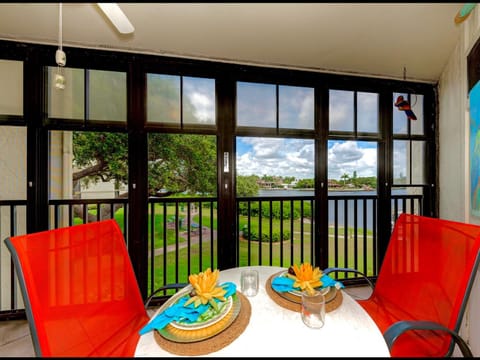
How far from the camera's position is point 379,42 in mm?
2033

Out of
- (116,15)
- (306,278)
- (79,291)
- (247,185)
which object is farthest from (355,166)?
(79,291)

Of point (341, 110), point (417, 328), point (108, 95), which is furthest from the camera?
point (341, 110)

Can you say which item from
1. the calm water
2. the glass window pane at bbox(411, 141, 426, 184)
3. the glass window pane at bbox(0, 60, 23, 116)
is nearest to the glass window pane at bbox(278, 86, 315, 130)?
the calm water

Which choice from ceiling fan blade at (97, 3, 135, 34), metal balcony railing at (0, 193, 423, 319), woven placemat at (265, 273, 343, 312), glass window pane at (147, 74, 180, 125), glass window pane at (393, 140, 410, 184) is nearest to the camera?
woven placemat at (265, 273, 343, 312)

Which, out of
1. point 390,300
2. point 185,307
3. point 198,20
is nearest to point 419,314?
point 390,300

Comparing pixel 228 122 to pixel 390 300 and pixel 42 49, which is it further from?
pixel 390 300

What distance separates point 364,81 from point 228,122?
1.74 metres

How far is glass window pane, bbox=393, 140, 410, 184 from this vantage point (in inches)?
103

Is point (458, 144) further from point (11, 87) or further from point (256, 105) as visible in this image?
point (11, 87)

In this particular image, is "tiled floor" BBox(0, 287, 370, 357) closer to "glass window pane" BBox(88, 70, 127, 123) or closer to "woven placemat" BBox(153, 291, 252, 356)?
"woven placemat" BBox(153, 291, 252, 356)

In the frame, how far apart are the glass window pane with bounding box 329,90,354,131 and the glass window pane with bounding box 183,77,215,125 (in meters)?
1.41

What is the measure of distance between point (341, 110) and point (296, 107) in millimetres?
567

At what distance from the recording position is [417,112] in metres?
2.68

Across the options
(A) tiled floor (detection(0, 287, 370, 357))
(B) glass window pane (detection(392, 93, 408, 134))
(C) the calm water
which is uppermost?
(B) glass window pane (detection(392, 93, 408, 134))
